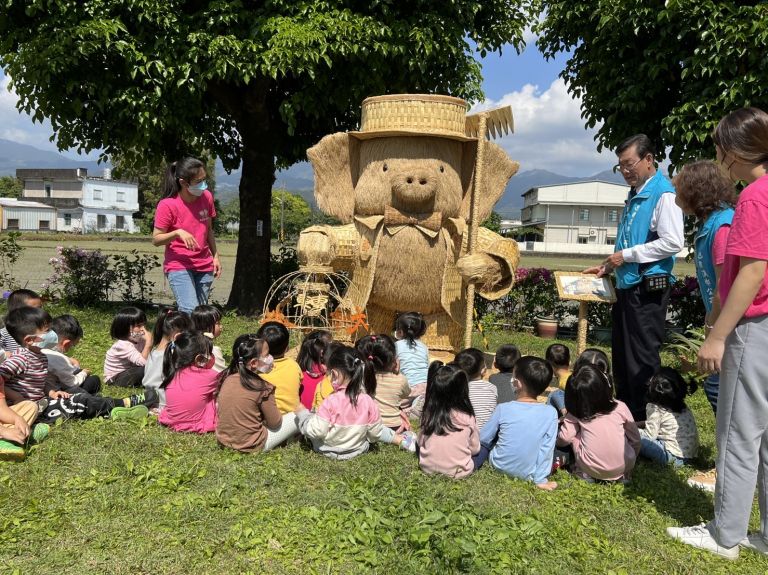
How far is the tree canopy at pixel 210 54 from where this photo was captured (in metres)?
6.65

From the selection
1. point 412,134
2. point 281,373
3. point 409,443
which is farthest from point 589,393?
point 412,134

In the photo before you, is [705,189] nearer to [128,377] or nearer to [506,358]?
[506,358]

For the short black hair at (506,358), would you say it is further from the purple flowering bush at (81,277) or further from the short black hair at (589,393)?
the purple flowering bush at (81,277)

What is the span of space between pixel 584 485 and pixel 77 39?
6.34 meters

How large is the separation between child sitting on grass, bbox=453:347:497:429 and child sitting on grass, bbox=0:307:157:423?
225 cm

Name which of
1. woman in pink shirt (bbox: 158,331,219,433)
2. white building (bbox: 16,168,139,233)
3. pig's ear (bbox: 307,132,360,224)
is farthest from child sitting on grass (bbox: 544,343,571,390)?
white building (bbox: 16,168,139,233)

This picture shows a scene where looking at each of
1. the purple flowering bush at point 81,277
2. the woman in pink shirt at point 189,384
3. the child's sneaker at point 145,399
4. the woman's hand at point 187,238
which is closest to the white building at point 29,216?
the purple flowering bush at point 81,277

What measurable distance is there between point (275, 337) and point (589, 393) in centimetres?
208

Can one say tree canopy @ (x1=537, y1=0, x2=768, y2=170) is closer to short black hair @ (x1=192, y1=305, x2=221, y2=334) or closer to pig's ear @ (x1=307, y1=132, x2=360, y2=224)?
pig's ear @ (x1=307, y1=132, x2=360, y2=224)

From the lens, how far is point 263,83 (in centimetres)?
803

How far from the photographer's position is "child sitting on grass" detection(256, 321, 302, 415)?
4.22 m

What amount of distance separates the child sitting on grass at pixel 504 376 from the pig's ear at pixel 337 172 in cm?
184

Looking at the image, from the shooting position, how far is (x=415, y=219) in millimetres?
5340

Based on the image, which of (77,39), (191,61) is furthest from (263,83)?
(77,39)
